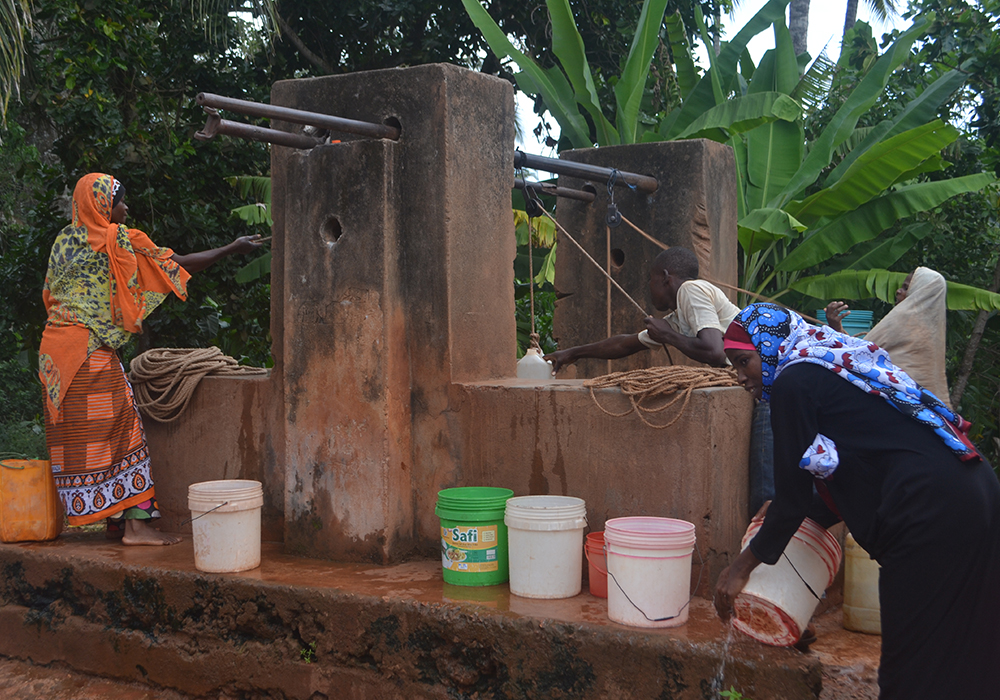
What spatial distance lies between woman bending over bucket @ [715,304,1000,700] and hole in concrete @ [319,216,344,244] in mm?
2357

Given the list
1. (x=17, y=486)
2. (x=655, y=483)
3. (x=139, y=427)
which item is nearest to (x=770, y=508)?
(x=655, y=483)

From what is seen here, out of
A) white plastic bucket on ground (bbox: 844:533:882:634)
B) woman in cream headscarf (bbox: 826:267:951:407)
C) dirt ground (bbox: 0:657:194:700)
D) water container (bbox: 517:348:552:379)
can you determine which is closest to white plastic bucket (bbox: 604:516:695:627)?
white plastic bucket on ground (bbox: 844:533:882:634)

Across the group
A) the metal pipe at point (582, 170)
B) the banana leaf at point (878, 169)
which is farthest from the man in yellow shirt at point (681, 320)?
the banana leaf at point (878, 169)

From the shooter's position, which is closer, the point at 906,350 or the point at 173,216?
the point at 906,350

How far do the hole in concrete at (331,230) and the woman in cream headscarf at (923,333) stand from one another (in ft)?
8.48

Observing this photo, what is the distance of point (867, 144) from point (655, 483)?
7.18m

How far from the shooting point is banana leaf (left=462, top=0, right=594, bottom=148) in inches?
370

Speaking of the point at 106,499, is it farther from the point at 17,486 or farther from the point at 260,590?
the point at 260,590

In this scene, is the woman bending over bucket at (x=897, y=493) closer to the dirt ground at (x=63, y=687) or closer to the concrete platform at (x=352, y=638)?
the concrete platform at (x=352, y=638)

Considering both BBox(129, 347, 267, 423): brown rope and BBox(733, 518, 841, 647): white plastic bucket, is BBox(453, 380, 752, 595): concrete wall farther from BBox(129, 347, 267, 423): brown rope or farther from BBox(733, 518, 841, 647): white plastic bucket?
BBox(129, 347, 267, 423): brown rope

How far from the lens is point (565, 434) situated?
420cm

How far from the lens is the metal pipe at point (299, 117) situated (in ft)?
13.0

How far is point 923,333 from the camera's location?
12.1 ft

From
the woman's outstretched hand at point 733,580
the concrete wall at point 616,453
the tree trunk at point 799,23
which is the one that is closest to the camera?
the woman's outstretched hand at point 733,580
